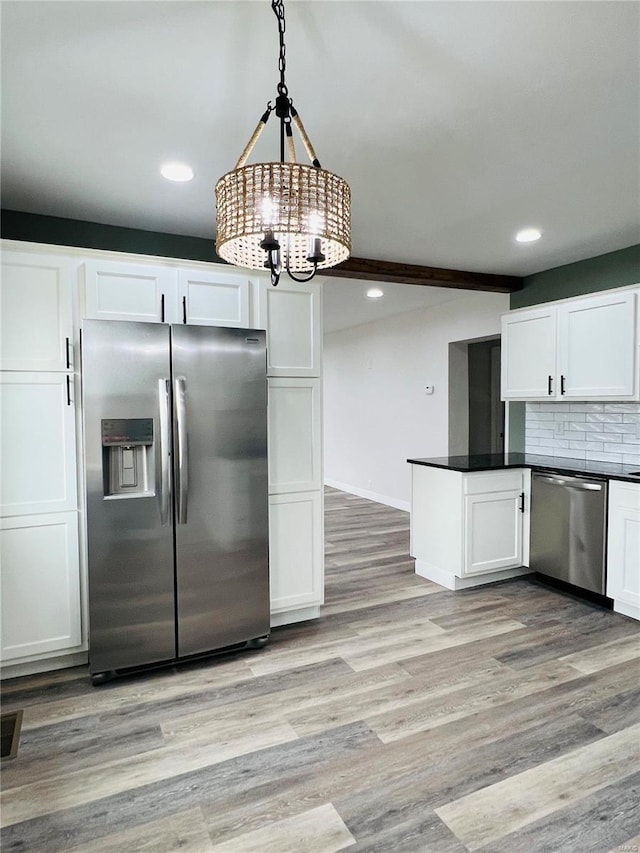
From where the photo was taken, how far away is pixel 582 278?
445cm

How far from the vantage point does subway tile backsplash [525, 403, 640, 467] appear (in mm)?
4051

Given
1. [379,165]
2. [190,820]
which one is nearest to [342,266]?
[379,165]

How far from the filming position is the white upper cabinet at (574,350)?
3705 mm

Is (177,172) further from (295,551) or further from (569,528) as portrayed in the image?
(569,528)

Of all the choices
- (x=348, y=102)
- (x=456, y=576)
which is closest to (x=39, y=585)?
(x=348, y=102)

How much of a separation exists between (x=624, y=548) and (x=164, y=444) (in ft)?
9.95

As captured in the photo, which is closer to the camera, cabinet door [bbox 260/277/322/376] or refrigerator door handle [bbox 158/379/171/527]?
refrigerator door handle [bbox 158/379/171/527]

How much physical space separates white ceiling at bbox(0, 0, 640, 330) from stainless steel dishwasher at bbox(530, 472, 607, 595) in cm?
190

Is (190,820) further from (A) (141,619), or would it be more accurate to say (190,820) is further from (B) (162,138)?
(B) (162,138)

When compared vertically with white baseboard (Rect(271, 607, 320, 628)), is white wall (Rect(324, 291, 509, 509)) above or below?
above

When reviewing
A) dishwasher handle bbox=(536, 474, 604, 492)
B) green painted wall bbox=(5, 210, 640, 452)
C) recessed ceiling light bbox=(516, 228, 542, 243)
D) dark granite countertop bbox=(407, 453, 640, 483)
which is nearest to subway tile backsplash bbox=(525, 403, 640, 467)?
dark granite countertop bbox=(407, 453, 640, 483)

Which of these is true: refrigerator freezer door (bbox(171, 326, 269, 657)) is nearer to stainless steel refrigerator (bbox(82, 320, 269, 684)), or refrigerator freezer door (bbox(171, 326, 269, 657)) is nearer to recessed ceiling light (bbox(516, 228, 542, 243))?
stainless steel refrigerator (bbox(82, 320, 269, 684))

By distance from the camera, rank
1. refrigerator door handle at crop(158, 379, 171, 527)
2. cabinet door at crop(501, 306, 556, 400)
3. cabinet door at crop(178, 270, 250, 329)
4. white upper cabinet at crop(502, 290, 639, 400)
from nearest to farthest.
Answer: refrigerator door handle at crop(158, 379, 171, 527) < cabinet door at crop(178, 270, 250, 329) < white upper cabinet at crop(502, 290, 639, 400) < cabinet door at crop(501, 306, 556, 400)

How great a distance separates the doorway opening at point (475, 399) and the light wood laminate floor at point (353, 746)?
10.2 ft
